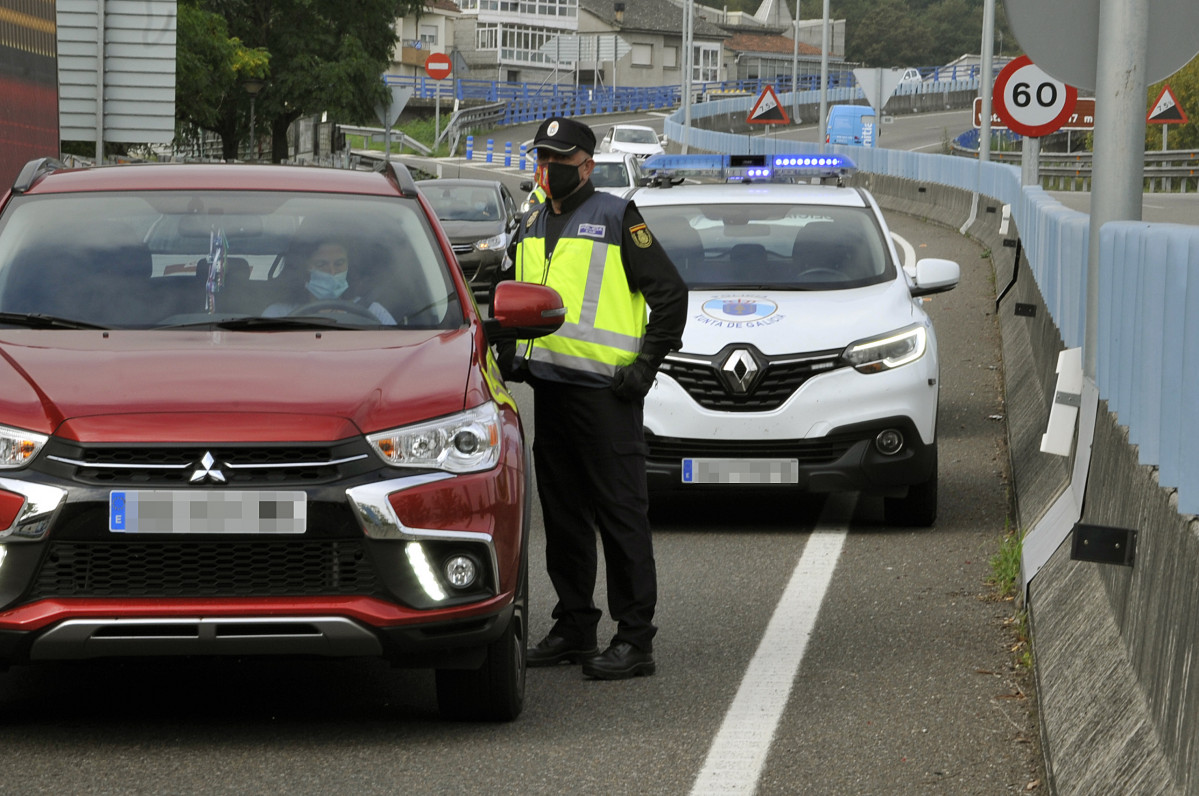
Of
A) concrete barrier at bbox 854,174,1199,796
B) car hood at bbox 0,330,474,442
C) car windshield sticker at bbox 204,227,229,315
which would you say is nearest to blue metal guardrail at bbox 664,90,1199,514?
concrete barrier at bbox 854,174,1199,796

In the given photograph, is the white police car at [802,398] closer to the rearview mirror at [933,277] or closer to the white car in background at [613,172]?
the rearview mirror at [933,277]

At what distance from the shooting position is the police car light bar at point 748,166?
41.7 feet

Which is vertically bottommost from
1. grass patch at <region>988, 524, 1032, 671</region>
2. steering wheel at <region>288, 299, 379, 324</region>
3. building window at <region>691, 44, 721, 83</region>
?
grass patch at <region>988, 524, 1032, 671</region>

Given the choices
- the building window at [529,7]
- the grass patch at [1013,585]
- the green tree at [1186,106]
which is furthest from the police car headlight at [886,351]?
the building window at [529,7]

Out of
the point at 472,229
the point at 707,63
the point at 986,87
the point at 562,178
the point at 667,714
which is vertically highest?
the point at 707,63

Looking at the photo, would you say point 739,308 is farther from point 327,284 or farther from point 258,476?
point 258,476

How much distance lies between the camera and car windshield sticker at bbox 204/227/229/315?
239 inches

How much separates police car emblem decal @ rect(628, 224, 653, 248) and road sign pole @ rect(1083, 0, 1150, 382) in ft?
5.19

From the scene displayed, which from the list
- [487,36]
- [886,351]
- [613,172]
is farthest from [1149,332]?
[487,36]

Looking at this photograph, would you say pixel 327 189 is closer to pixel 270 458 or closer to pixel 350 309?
pixel 350 309

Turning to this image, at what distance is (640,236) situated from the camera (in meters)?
6.50

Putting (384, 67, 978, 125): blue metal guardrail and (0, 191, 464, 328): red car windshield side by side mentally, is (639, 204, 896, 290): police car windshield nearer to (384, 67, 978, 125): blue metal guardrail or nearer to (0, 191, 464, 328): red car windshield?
(0, 191, 464, 328): red car windshield

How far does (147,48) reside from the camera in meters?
20.6

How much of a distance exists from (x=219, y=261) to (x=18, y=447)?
4.26 feet
